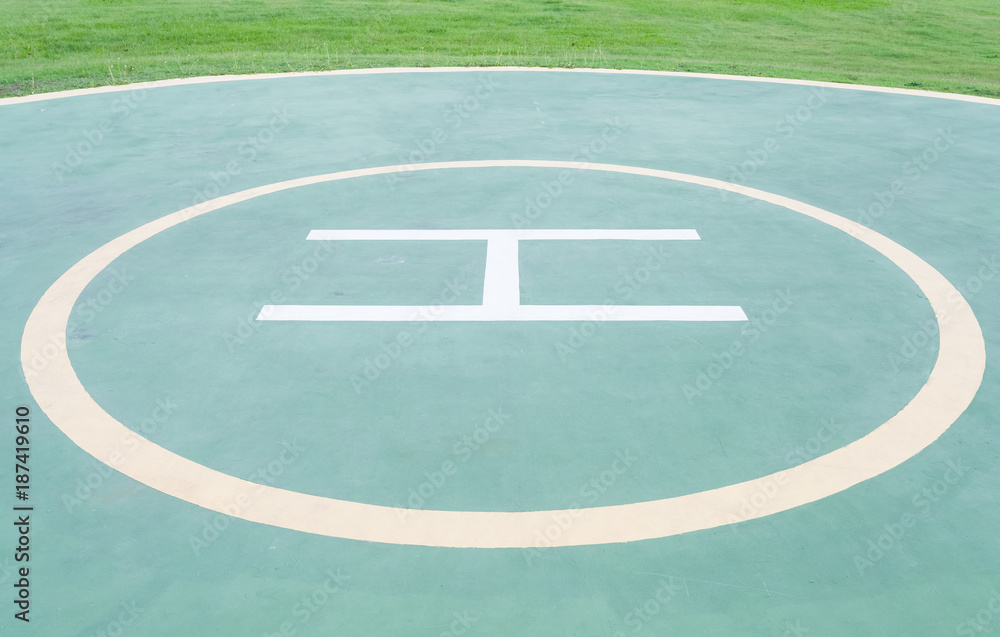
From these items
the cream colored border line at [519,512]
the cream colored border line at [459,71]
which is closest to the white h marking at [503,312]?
the cream colored border line at [519,512]

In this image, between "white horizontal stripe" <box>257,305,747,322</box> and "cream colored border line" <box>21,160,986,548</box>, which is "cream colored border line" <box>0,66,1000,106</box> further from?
"white horizontal stripe" <box>257,305,747,322</box>

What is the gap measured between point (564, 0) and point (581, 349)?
77.9 feet

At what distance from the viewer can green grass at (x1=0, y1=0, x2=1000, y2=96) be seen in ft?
48.8

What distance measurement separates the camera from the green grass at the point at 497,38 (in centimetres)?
1488

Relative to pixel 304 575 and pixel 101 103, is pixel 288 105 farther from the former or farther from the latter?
pixel 304 575

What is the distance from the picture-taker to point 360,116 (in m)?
11.1

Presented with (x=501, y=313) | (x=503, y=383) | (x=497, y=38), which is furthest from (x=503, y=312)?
(x=497, y=38)

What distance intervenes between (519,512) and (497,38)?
18.9m

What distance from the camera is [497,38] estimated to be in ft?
68.4

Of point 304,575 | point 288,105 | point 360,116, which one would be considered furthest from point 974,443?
point 288,105

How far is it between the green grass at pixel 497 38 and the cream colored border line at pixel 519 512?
10010 millimetres

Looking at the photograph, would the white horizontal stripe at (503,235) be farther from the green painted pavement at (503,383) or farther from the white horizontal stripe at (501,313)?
the white horizontal stripe at (501,313)

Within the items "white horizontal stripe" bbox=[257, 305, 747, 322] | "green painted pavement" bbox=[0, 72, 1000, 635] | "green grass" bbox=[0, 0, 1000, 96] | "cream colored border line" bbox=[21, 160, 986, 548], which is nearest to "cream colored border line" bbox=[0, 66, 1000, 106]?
"green grass" bbox=[0, 0, 1000, 96]

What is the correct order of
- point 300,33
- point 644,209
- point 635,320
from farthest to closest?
point 300,33
point 644,209
point 635,320
